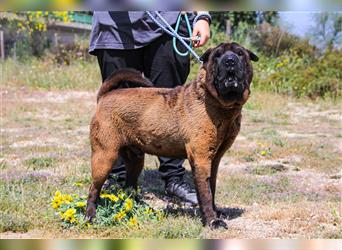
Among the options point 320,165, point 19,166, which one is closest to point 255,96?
point 320,165

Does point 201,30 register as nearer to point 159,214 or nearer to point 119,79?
point 119,79

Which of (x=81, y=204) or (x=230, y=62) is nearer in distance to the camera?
Result: (x=230, y=62)

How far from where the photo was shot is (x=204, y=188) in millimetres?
3570

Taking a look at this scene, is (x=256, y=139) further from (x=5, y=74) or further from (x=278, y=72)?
(x=5, y=74)

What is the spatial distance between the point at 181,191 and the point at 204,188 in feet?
3.48

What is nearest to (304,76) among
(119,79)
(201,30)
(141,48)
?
(141,48)

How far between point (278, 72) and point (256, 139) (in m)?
6.44

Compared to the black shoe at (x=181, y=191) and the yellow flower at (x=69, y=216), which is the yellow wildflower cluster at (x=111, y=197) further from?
the black shoe at (x=181, y=191)

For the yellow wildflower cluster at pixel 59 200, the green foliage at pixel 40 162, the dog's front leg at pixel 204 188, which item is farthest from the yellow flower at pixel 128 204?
the green foliage at pixel 40 162

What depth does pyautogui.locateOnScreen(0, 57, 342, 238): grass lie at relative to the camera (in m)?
3.71

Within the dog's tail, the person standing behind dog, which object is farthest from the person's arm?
the dog's tail

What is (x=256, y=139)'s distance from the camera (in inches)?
325

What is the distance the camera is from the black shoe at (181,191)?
4504 mm

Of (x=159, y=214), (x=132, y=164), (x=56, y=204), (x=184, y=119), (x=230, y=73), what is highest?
(x=230, y=73)
